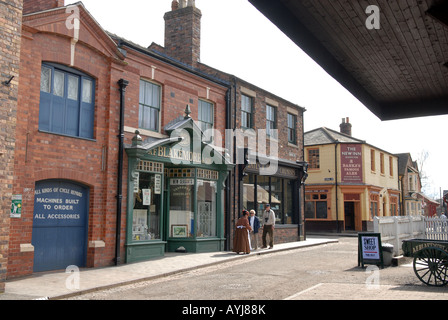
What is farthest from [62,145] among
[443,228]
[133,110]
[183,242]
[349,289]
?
[443,228]

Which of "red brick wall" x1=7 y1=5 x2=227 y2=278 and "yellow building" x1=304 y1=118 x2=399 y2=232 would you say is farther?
"yellow building" x1=304 y1=118 x2=399 y2=232

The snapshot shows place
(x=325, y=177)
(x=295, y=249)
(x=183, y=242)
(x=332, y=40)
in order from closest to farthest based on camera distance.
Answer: (x=332, y=40), (x=183, y=242), (x=295, y=249), (x=325, y=177)

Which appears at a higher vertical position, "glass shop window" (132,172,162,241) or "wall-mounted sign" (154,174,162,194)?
"wall-mounted sign" (154,174,162,194)

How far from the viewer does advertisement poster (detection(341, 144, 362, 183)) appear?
3278 centimetres

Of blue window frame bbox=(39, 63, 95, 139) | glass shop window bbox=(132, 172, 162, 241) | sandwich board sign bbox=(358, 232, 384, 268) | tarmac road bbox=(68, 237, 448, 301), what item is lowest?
tarmac road bbox=(68, 237, 448, 301)

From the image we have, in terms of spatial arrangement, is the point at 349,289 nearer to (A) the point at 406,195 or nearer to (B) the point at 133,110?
(B) the point at 133,110

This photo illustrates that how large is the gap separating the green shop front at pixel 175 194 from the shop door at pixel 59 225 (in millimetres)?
1499

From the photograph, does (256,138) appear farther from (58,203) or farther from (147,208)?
(58,203)

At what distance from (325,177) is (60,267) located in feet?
81.5

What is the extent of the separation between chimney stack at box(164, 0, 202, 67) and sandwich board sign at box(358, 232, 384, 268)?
10496 mm

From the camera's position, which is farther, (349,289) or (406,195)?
(406,195)

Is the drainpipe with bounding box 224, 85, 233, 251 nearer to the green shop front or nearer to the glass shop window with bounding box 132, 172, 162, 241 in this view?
the green shop front

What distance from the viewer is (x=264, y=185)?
67.4ft

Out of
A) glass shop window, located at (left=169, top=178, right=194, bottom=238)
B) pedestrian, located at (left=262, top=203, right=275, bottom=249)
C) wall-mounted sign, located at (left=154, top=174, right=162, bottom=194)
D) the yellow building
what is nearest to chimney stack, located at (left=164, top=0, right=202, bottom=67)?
glass shop window, located at (left=169, top=178, right=194, bottom=238)
